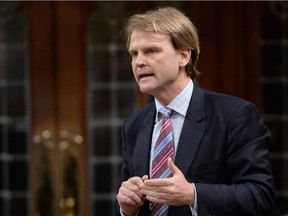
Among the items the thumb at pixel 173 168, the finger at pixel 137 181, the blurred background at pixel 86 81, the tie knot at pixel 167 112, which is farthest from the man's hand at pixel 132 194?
the blurred background at pixel 86 81

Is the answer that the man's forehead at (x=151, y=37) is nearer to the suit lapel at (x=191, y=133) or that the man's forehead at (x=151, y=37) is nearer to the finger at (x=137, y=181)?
the suit lapel at (x=191, y=133)

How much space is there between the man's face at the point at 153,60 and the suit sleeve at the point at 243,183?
0.75ft

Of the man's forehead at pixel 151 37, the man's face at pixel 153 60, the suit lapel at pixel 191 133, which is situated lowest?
the suit lapel at pixel 191 133

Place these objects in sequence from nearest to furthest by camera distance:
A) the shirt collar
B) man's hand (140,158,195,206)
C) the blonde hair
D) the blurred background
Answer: man's hand (140,158,195,206) → the blonde hair → the shirt collar → the blurred background

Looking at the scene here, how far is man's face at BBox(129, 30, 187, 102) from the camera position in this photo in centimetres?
205

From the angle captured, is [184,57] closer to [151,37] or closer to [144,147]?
[151,37]

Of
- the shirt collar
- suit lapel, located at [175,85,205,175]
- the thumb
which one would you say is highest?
the shirt collar

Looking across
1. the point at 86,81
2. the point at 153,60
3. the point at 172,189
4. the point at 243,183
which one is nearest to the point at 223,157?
the point at 243,183

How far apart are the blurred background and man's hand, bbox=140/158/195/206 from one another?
91.5 inches

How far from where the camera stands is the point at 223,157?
2.04 meters

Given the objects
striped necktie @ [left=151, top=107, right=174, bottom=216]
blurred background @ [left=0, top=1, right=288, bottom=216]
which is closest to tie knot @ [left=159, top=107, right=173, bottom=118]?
striped necktie @ [left=151, top=107, right=174, bottom=216]

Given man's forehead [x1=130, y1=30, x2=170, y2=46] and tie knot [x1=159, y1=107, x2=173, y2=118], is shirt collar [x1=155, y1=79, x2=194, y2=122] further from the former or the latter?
man's forehead [x1=130, y1=30, x2=170, y2=46]

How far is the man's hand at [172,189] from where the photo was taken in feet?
6.29

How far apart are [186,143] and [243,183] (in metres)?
0.19
